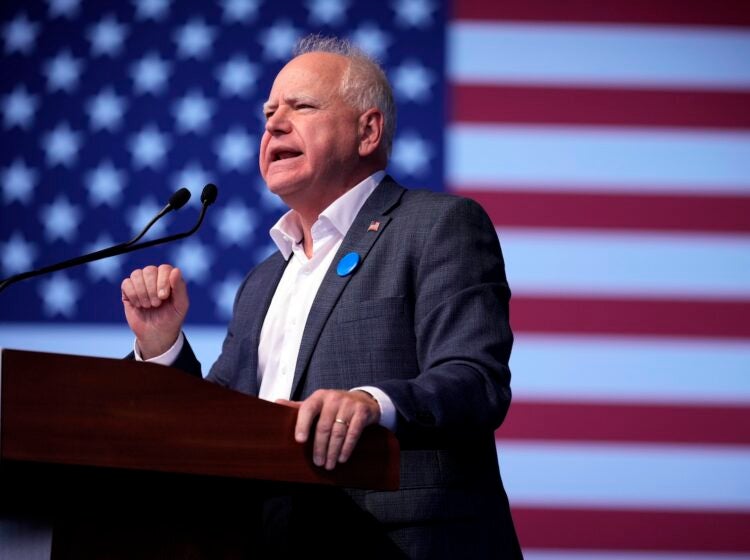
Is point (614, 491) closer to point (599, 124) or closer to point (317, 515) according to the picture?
point (599, 124)

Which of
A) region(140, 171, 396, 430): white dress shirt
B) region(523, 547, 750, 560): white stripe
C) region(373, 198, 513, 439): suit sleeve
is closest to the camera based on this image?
region(373, 198, 513, 439): suit sleeve

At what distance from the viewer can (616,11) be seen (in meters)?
3.31

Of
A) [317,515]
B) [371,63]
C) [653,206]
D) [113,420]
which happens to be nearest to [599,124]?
[653,206]

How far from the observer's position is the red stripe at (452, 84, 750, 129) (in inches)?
127

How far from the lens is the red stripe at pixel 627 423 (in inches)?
119

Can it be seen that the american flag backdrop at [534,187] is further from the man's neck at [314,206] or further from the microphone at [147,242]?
the microphone at [147,242]

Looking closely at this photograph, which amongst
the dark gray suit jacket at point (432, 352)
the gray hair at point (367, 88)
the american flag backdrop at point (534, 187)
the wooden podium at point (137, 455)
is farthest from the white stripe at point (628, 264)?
the wooden podium at point (137, 455)

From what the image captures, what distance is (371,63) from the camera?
2.12 meters

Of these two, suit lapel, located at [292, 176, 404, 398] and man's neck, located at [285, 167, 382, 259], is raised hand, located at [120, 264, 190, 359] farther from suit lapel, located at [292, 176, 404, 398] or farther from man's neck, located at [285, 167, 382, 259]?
man's neck, located at [285, 167, 382, 259]

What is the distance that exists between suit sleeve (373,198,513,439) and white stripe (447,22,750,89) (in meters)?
1.70

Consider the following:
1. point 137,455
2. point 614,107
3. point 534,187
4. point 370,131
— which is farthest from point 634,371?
point 137,455

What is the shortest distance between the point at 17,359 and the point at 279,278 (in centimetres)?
109

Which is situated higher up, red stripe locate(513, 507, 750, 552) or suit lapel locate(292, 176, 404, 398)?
suit lapel locate(292, 176, 404, 398)

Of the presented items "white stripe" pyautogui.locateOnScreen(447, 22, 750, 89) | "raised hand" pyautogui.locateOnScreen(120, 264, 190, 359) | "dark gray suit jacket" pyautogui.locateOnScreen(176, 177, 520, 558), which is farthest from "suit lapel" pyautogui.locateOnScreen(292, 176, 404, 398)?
"white stripe" pyautogui.locateOnScreen(447, 22, 750, 89)
